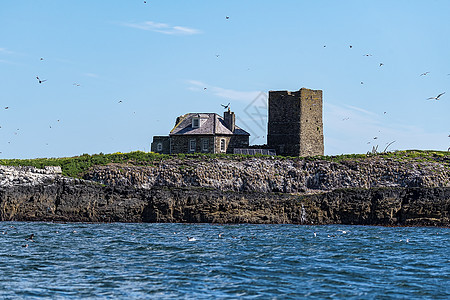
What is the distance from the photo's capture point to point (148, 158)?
59.1 meters

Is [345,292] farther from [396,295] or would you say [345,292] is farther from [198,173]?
[198,173]

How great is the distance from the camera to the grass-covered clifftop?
57125 millimetres

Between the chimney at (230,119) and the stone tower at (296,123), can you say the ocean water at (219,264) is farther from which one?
the chimney at (230,119)

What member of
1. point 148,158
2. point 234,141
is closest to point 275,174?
point 148,158

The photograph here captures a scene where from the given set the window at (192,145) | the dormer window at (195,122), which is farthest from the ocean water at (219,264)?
the dormer window at (195,122)

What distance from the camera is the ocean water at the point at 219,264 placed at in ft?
69.6

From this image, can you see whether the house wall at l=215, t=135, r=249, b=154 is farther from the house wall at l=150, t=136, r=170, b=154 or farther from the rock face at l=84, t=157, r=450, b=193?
the rock face at l=84, t=157, r=450, b=193

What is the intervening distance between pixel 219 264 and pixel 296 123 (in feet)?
145

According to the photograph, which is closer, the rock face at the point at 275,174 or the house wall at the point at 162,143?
the rock face at the point at 275,174

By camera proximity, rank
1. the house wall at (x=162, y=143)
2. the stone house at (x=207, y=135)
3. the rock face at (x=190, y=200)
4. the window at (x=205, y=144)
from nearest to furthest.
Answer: the rock face at (x=190, y=200) → the stone house at (x=207, y=135) → the window at (x=205, y=144) → the house wall at (x=162, y=143)

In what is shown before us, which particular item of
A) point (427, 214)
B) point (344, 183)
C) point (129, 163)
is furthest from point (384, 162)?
point (129, 163)

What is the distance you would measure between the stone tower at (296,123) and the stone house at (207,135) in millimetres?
3522

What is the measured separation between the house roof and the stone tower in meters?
3.63

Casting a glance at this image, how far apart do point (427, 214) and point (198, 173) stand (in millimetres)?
19686
